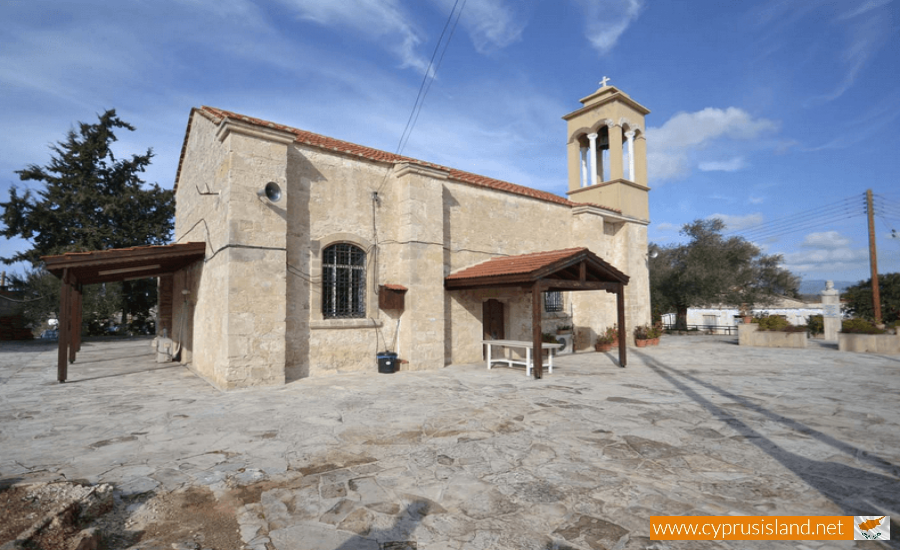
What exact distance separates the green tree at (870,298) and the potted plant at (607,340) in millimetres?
19633

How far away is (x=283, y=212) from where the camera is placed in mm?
8758

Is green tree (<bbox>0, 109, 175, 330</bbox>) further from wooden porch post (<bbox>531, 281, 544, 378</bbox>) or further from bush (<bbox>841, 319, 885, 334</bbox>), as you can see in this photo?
bush (<bbox>841, 319, 885, 334</bbox>)

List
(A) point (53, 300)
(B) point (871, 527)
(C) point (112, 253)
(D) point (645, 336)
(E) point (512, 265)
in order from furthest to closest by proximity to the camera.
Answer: (A) point (53, 300) < (D) point (645, 336) < (E) point (512, 265) < (C) point (112, 253) < (B) point (871, 527)

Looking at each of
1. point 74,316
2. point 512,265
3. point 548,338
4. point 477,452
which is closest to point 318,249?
point 512,265

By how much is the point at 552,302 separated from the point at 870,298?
77.3 feet

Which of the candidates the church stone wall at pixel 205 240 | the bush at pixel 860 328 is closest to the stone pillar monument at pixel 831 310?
the bush at pixel 860 328

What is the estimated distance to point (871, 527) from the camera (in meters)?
2.99

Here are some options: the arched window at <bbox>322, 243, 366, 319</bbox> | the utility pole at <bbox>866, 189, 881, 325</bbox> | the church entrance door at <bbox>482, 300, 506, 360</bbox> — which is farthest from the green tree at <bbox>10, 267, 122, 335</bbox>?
the utility pole at <bbox>866, 189, 881, 325</bbox>

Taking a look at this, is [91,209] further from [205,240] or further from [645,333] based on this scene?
[645,333]

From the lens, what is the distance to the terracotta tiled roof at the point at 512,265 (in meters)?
9.48

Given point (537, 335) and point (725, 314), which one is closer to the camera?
point (537, 335)

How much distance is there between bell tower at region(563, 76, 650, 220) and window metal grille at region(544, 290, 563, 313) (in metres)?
4.46

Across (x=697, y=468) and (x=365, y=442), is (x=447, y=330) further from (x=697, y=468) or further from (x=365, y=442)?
(x=697, y=468)

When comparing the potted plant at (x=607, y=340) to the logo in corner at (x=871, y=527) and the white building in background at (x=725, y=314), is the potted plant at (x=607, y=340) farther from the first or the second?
the white building in background at (x=725, y=314)
